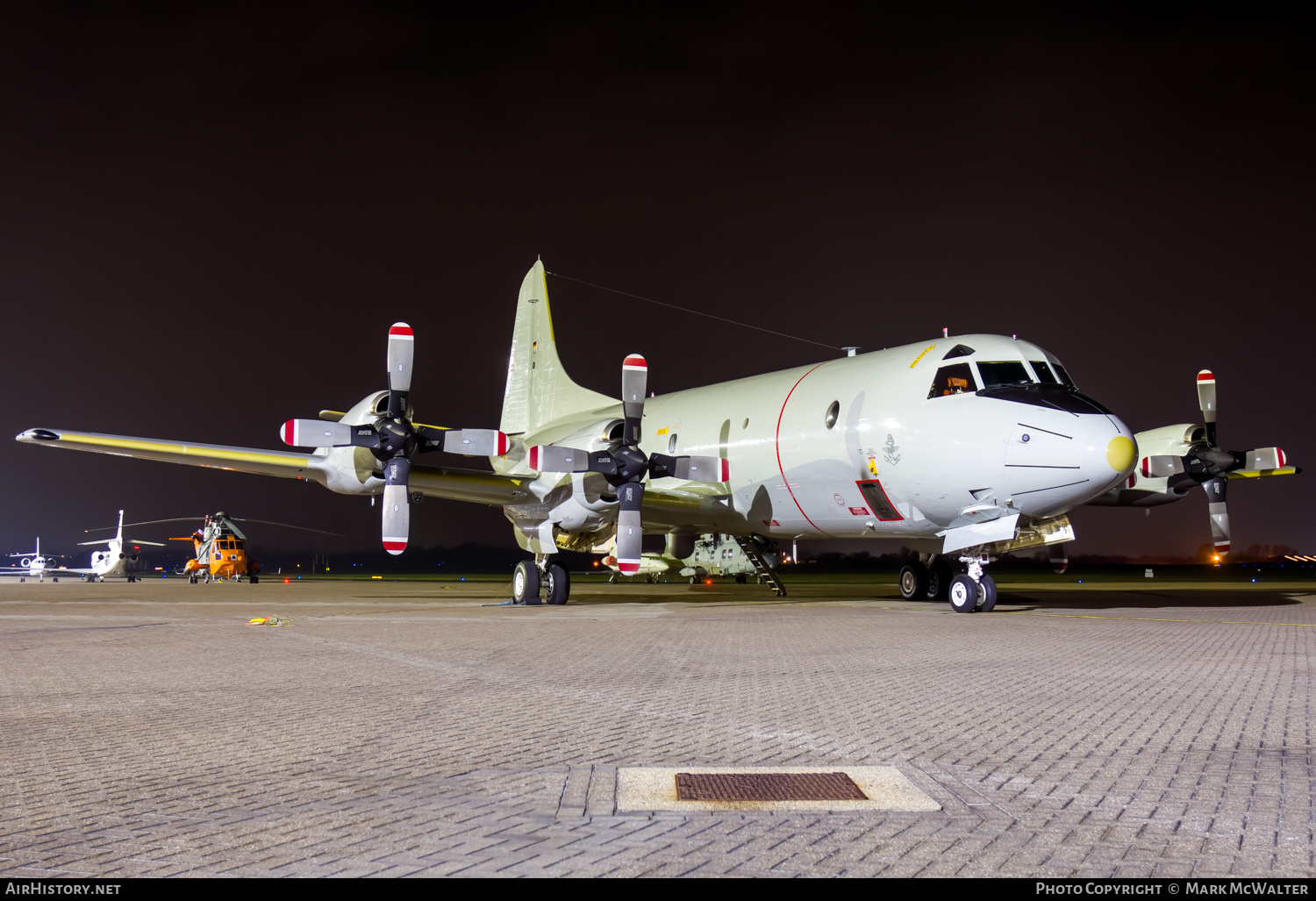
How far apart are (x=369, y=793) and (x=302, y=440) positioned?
49.3 feet

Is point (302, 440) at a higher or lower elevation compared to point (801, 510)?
higher

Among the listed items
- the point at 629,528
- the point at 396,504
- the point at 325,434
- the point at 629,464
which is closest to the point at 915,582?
the point at 629,528

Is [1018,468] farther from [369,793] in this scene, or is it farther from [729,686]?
[369,793]

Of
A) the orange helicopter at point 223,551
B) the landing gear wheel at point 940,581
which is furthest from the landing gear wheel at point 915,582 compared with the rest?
the orange helicopter at point 223,551

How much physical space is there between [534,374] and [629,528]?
12.8 metres

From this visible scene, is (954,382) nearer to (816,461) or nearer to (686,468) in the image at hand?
(816,461)

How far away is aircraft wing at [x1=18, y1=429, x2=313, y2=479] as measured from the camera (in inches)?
811

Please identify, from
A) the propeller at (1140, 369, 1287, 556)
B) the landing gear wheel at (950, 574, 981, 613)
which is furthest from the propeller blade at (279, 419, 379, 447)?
the propeller at (1140, 369, 1287, 556)

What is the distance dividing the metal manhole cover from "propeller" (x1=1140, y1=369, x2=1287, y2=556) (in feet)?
70.1

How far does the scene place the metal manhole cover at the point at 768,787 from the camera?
473 centimetres

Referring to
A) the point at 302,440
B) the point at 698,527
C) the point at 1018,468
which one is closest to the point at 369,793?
the point at 1018,468

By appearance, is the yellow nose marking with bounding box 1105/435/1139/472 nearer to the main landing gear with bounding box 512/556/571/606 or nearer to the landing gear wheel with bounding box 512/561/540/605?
the main landing gear with bounding box 512/556/571/606

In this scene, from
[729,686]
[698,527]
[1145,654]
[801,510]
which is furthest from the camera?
[698,527]

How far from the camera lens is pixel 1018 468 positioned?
16000mm
